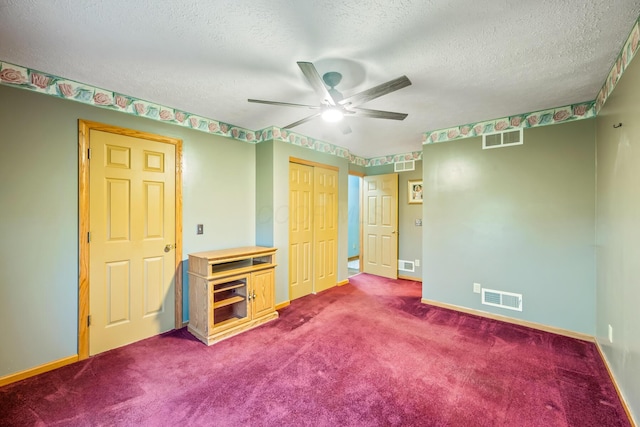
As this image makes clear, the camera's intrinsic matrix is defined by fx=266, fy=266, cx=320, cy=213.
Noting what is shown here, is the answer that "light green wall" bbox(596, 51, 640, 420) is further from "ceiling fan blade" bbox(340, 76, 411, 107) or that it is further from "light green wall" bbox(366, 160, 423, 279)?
"light green wall" bbox(366, 160, 423, 279)

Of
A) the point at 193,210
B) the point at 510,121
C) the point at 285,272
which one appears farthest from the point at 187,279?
the point at 510,121

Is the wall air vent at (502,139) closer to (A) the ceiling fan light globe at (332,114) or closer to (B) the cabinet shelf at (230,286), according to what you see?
(A) the ceiling fan light globe at (332,114)

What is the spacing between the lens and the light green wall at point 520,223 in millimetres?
2732

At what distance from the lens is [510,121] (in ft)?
10.2

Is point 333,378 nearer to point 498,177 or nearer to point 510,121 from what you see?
point 498,177

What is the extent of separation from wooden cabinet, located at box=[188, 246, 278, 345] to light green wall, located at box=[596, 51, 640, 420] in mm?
2971

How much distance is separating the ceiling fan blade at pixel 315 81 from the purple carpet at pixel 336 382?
7.06 feet

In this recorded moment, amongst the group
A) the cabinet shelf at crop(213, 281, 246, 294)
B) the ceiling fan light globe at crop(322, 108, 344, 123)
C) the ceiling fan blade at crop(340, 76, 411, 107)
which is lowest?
the cabinet shelf at crop(213, 281, 246, 294)

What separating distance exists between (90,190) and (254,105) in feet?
5.54

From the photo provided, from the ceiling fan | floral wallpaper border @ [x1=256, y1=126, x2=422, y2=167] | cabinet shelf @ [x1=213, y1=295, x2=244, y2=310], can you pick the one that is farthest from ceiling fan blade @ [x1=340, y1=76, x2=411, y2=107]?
cabinet shelf @ [x1=213, y1=295, x2=244, y2=310]

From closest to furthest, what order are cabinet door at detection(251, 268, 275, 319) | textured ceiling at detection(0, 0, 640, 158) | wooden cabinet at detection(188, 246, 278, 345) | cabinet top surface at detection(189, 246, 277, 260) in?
1. textured ceiling at detection(0, 0, 640, 158)
2. wooden cabinet at detection(188, 246, 278, 345)
3. cabinet top surface at detection(189, 246, 277, 260)
4. cabinet door at detection(251, 268, 275, 319)

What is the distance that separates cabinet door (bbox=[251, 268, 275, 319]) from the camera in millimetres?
3029

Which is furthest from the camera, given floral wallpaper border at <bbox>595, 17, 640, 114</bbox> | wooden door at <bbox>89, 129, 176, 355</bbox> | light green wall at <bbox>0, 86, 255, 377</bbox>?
wooden door at <bbox>89, 129, 176, 355</bbox>

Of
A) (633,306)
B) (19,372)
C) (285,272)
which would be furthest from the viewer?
(285,272)
